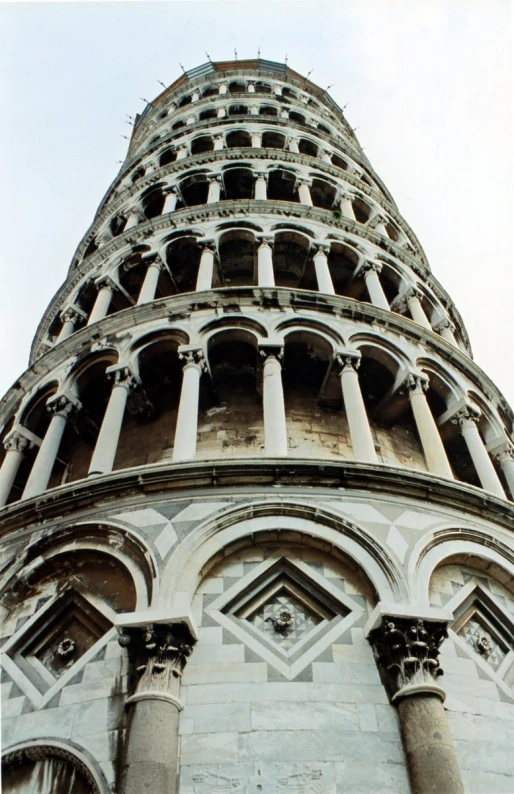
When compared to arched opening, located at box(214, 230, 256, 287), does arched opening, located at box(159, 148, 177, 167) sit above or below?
above

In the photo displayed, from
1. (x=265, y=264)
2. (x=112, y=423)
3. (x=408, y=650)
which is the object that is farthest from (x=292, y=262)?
(x=408, y=650)

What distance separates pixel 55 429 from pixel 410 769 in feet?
26.2

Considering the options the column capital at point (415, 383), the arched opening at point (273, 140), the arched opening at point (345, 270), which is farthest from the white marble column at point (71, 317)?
the arched opening at point (273, 140)

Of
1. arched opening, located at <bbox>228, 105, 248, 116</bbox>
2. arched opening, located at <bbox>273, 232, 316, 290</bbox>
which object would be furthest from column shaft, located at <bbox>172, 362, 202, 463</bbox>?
arched opening, located at <bbox>228, 105, 248, 116</bbox>

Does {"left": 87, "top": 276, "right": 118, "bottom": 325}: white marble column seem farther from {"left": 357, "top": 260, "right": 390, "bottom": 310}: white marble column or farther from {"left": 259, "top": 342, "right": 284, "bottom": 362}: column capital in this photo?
Answer: {"left": 357, "top": 260, "right": 390, "bottom": 310}: white marble column

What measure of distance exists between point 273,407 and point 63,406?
399 centimetres

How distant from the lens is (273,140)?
79.3 feet

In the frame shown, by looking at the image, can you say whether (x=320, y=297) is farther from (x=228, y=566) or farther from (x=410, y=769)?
(x=410, y=769)

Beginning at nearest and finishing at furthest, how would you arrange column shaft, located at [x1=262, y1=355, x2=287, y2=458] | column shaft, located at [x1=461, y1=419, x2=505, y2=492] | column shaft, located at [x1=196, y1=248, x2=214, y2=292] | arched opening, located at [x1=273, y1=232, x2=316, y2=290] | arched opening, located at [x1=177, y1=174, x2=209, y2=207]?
column shaft, located at [x1=262, y1=355, x2=287, y2=458] → column shaft, located at [x1=461, y1=419, x2=505, y2=492] → column shaft, located at [x1=196, y1=248, x2=214, y2=292] → arched opening, located at [x1=273, y1=232, x2=316, y2=290] → arched opening, located at [x1=177, y1=174, x2=209, y2=207]

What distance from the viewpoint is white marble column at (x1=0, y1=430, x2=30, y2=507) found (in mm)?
12234

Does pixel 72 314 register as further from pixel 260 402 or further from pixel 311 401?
pixel 311 401

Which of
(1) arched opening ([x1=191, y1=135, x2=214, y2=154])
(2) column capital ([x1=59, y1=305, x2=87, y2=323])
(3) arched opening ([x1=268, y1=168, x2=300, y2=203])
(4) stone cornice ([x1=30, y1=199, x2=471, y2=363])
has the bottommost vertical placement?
(2) column capital ([x1=59, y1=305, x2=87, y2=323])

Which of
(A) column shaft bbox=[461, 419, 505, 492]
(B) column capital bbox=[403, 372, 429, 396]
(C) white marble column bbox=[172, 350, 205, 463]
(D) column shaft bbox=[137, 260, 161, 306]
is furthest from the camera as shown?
(D) column shaft bbox=[137, 260, 161, 306]

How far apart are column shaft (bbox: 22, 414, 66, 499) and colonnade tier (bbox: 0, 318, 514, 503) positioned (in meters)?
0.02
